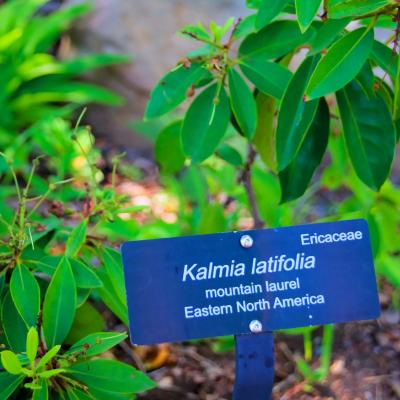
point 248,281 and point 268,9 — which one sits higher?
point 268,9

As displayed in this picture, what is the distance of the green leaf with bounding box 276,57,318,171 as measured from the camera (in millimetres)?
1222

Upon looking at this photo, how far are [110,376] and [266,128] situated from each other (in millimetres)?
618

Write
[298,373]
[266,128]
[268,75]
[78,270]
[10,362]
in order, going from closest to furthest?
[10,362], [78,270], [268,75], [266,128], [298,373]

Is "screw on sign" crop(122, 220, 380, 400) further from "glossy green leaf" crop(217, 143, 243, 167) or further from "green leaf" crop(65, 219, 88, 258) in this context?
"glossy green leaf" crop(217, 143, 243, 167)

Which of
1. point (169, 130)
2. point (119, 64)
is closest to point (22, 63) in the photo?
point (119, 64)

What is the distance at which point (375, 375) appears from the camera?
1.77 meters

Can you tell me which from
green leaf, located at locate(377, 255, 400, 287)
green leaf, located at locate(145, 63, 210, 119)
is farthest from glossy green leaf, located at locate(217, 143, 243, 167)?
green leaf, located at locate(377, 255, 400, 287)

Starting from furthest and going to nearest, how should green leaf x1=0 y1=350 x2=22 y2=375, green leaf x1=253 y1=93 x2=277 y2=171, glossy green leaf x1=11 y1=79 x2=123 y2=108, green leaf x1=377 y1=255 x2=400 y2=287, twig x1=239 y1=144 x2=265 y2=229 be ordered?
1. glossy green leaf x1=11 y1=79 x2=123 y2=108
2. green leaf x1=377 y1=255 x2=400 y2=287
3. twig x1=239 y1=144 x2=265 y2=229
4. green leaf x1=253 y1=93 x2=277 y2=171
5. green leaf x1=0 y1=350 x2=22 y2=375

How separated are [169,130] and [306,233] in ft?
1.53

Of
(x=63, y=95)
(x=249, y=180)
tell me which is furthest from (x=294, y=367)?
(x=63, y=95)

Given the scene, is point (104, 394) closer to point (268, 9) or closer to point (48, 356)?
point (48, 356)

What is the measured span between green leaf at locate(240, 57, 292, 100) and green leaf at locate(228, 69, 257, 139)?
0.03m

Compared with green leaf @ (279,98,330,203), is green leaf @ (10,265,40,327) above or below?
below

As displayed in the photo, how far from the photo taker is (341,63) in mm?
1108
